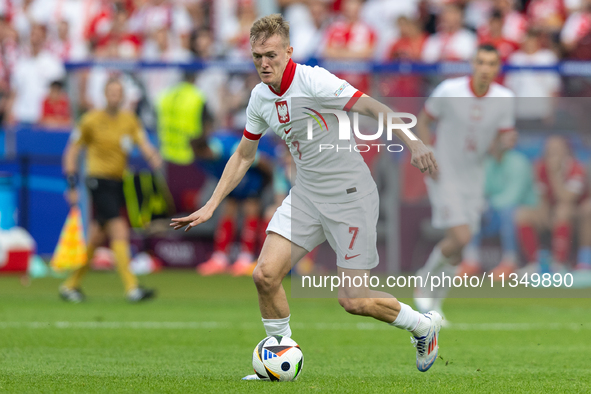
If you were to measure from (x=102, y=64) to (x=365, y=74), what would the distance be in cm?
432

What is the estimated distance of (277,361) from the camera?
18.4ft

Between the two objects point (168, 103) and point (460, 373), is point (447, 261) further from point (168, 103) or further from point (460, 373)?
point (168, 103)

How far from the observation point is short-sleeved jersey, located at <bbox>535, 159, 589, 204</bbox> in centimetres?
1163

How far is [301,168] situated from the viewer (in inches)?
233

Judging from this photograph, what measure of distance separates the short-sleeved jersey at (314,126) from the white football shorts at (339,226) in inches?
2.5

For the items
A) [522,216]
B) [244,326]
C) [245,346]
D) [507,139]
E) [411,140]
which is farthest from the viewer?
[522,216]

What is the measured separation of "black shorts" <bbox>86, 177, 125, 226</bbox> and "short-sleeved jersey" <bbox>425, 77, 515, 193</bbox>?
4097mm

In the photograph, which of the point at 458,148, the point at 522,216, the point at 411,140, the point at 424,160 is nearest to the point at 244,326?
the point at 458,148

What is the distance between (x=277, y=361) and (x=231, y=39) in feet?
37.8

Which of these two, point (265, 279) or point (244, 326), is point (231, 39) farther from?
point (265, 279)

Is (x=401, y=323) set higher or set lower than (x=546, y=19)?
lower

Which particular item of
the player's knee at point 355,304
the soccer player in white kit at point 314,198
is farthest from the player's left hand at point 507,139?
the player's knee at point 355,304

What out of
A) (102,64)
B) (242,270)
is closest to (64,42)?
(102,64)

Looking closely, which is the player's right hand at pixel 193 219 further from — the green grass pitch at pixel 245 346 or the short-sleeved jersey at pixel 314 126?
the green grass pitch at pixel 245 346
